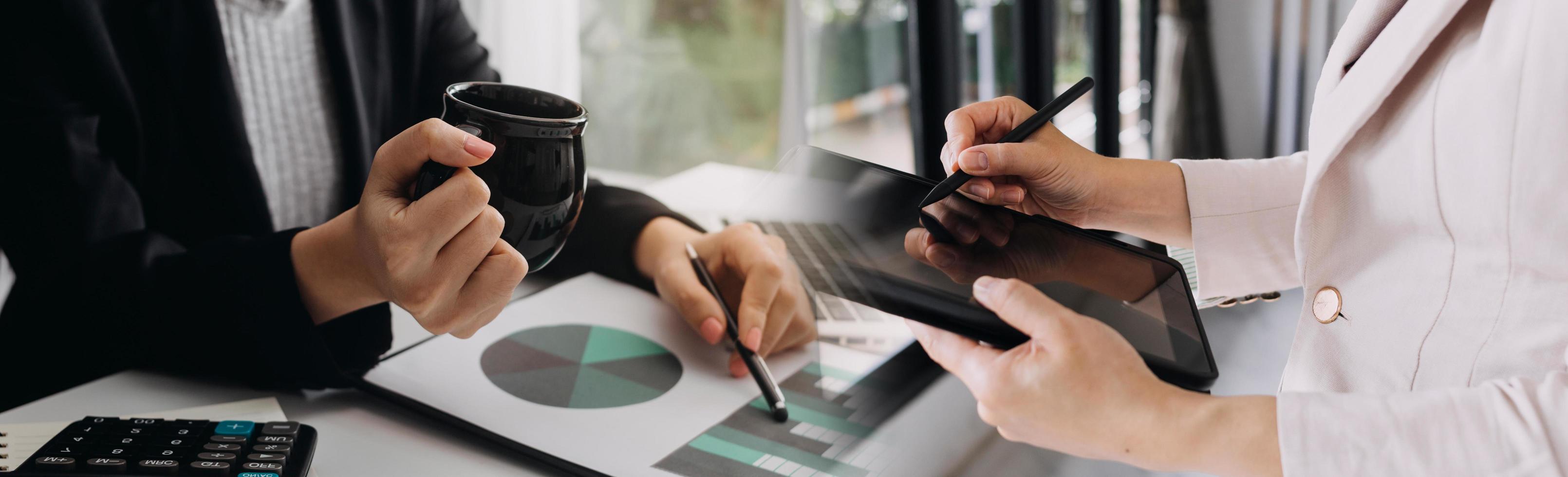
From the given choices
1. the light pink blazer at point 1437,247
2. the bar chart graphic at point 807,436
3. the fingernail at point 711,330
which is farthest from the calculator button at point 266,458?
the light pink blazer at point 1437,247

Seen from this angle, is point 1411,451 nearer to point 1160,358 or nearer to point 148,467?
point 1160,358

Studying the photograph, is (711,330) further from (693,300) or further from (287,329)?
(287,329)

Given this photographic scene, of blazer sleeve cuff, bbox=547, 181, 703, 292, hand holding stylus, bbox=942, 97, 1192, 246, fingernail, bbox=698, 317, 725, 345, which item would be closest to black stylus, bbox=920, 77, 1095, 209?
hand holding stylus, bbox=942, 97, 1192, 246

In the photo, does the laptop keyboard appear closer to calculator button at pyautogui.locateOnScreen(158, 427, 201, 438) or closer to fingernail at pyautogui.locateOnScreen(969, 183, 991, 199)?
fingernail at pyautogui.locateOnScreen(969, 183, 991, 199)

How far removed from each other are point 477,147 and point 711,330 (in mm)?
324

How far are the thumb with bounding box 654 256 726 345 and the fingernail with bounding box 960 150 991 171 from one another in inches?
10.3

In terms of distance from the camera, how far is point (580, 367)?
0.66m

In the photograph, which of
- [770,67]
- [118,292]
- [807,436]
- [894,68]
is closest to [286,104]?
[118,292]

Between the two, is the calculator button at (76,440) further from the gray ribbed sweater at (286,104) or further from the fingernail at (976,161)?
the fingernail at (976,161)

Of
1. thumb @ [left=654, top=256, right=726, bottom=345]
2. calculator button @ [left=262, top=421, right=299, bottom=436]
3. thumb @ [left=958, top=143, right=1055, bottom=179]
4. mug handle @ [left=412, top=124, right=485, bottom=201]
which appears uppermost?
mug handle @ [left=412, top=124, right=485, bottom=201]

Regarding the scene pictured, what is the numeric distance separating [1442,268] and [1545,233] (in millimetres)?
49

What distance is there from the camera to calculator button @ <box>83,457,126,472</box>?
46 cm

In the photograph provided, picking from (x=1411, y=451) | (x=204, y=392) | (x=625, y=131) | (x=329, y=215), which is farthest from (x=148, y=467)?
(x=625, y=131)

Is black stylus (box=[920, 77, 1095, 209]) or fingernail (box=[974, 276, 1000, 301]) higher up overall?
black stylus (box=[920, 77, 1095, 209])
